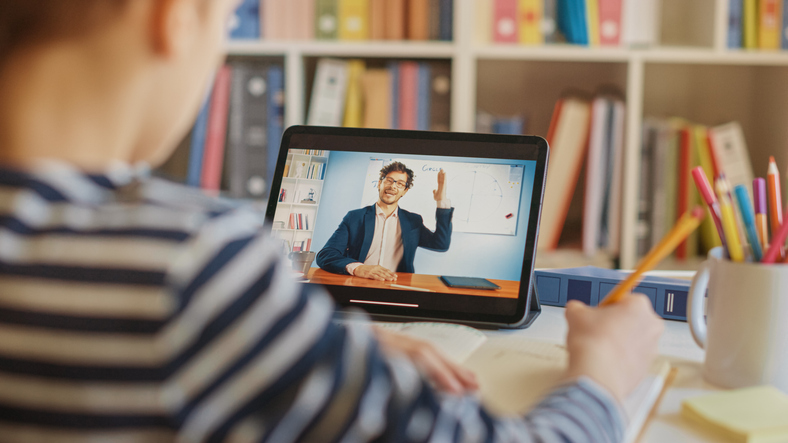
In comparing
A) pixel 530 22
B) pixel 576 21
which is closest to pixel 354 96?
pixel 530 22

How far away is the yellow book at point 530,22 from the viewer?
5.19ft

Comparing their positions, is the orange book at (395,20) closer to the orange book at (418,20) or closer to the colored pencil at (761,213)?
the orange book at (418,20)

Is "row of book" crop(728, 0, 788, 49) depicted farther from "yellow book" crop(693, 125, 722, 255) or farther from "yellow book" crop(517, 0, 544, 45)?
"yellow book" crop(517, 0, 544, 45)

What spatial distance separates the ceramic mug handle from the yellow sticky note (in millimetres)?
90

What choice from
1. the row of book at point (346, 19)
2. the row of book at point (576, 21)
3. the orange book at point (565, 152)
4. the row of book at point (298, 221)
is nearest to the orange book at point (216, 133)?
the row of book at point (346, 19)

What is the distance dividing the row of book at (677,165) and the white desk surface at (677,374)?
0.99 m

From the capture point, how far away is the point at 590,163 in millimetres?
1622

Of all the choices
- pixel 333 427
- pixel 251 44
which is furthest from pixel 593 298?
pixel 251 44

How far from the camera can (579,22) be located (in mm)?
1582

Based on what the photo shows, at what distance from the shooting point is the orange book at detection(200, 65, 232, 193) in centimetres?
165

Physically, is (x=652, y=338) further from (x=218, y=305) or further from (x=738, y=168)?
(x=738, y=168)

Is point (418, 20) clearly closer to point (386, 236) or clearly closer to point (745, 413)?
point (386, 236)

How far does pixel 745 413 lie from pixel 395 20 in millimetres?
1342

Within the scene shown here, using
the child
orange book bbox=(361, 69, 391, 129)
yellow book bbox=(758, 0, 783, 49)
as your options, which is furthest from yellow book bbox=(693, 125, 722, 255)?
the child
